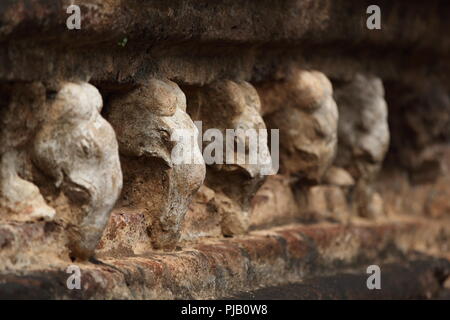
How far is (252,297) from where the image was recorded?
21.4 feet

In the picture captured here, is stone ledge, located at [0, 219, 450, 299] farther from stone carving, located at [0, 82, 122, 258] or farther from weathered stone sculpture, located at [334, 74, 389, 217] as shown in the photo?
weathered stone sculpture, located at [334, 74, 389, 217]

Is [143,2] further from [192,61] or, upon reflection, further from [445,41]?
[445,41]

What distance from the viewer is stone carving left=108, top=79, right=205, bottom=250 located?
6.16 meters

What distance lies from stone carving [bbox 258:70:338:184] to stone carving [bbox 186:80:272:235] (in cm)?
43

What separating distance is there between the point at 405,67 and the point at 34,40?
3.47 meters

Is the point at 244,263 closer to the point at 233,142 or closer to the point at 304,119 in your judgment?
the point at 233,142

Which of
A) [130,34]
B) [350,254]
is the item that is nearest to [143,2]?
[130,34]

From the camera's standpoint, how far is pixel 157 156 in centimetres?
617

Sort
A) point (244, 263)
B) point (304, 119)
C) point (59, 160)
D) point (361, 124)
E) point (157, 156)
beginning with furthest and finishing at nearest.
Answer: point (361, 124), point (304, 119), point (244, 263), point (157, 156), point (59, 160)

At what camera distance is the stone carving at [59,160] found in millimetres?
5578

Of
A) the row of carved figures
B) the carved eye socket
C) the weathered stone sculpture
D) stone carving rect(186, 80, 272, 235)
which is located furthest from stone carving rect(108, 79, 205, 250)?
the weathered stone sculpture

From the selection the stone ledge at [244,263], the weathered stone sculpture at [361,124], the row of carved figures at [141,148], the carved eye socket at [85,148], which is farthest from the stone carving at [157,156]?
the weathered stone sculpture at [361,124]


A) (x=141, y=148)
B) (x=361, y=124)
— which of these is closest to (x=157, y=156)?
(x=141, y=148)

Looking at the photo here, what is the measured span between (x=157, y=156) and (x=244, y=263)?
2.50 feet
